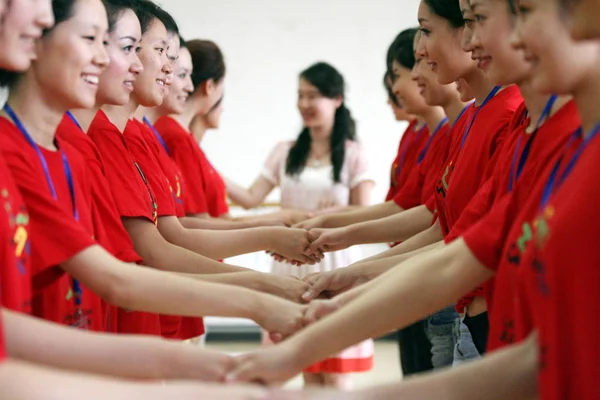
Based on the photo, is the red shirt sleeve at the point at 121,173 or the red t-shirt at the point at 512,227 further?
the red shirt sleeve at the point at 121,173

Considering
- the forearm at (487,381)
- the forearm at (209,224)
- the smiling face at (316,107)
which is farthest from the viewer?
the smiling face at (316,107)

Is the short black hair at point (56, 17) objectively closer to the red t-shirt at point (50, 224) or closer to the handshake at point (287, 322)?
the red t-shirt at point (50, 224)

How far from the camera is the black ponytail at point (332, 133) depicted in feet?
15.9

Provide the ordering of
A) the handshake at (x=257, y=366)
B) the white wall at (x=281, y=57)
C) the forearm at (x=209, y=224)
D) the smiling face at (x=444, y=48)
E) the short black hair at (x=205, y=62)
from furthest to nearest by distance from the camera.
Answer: the white wall at (x=281, y=57), the short black hair at (x=205, y=62), the forearm at (x=209, y=224), the smiling face at (x=444, y=48), the handshake at (x=257, y=366)

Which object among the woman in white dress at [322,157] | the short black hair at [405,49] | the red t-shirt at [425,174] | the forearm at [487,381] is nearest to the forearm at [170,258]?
the red t-shirt at [425,174]

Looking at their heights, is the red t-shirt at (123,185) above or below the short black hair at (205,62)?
below

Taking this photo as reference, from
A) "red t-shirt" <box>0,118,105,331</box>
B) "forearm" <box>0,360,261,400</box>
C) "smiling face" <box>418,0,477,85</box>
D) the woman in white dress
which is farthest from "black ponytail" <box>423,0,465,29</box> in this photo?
the woman in white dress

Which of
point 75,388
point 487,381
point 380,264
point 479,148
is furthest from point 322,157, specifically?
point 75,388

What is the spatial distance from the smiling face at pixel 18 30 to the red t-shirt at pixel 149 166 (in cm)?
99

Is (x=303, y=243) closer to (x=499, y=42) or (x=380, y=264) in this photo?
(x=380, y=264)

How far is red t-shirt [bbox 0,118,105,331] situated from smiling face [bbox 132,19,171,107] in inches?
33.2

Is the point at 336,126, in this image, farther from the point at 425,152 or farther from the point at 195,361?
the point at 195,361

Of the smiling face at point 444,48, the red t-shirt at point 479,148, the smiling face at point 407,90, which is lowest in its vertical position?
the red t-shirt at point 479,148

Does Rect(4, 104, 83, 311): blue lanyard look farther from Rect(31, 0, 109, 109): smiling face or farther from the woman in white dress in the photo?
the woman in white dress
